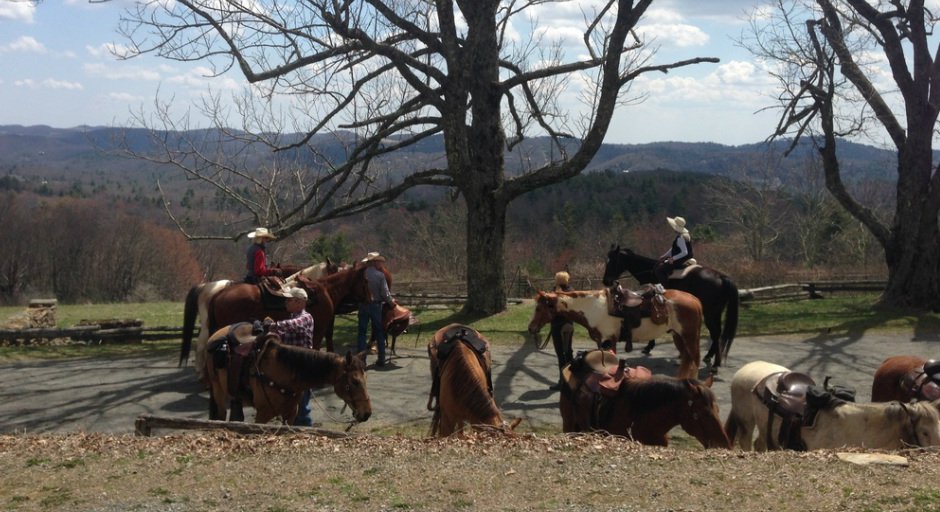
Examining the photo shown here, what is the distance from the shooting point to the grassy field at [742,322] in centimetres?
1720

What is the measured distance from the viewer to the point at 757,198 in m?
55.6

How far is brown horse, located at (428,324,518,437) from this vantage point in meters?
7.74

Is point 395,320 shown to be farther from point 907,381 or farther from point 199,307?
point 907,381

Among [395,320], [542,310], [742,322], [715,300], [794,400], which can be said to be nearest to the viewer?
[794,400]

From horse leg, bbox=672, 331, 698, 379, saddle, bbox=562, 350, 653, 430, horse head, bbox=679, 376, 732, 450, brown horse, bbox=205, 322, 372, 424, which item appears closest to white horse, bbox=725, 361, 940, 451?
horse head, bbox=679, 376, 732, 450

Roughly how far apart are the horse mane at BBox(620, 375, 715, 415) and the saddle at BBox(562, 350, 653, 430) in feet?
0.46

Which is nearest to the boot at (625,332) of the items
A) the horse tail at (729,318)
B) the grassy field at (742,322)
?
the horse tail at (729,318)

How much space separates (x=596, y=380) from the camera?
7875mm

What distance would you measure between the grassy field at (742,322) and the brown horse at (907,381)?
28.3ft

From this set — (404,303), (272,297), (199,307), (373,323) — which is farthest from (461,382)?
(404,303)

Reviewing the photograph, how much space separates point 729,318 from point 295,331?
7725mm

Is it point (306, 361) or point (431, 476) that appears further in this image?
point (306, 361)

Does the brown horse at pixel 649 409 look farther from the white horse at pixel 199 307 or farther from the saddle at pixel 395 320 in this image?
the saddle at pixel 395 320

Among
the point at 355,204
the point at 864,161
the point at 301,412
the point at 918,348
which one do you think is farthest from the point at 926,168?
the point at 864,161
